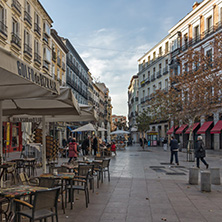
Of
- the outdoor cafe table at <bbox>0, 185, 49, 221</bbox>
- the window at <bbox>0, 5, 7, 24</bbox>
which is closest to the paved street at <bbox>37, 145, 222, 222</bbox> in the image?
the outdoor cafe table at <bbox>0, 185, 49, 221</bbox>

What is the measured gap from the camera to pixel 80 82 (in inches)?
2194

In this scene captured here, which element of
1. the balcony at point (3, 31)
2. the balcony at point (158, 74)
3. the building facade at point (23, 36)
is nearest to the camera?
the balcony at point (3, 31)

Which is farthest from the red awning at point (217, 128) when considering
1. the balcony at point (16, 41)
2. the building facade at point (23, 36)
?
the balcony at point (16, 41)

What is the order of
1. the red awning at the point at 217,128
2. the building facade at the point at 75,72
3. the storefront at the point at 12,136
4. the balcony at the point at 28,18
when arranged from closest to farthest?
the storefront at the point at 12,136, the red awning at the point at 217,128, the balcony at the point at 28,18, the building facade at the point at 75,72

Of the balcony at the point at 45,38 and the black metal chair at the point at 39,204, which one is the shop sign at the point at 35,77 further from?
the balcony at the point at 45,38

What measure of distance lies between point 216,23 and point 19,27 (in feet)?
64.1

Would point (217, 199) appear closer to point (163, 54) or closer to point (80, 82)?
point (163, 54)

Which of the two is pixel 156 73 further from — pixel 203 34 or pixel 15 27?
pixel 15 27

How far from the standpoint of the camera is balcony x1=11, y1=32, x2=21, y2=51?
24188 millimetres

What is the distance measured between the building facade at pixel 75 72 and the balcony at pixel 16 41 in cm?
1941

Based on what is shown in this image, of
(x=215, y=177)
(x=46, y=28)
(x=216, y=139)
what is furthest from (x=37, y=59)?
(x=215, y=177)

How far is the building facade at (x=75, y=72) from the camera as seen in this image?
4644 centimetres

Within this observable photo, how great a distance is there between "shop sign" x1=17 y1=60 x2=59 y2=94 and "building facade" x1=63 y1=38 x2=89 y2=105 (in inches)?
1574

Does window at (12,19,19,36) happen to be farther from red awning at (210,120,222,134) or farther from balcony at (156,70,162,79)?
balcony at (156,70,162,79)
